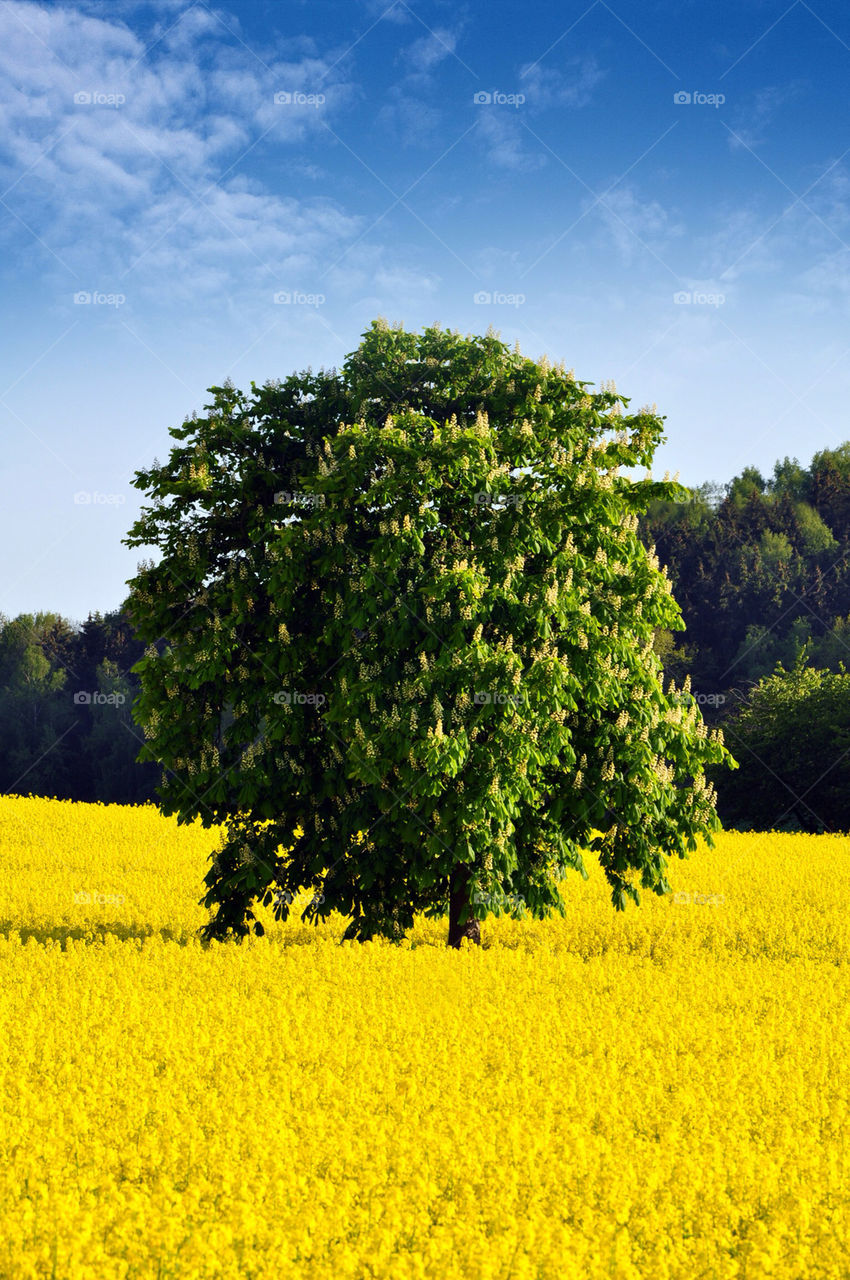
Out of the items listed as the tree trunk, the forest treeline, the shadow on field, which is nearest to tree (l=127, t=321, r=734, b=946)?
the tree trunk

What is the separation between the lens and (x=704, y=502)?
8688cm

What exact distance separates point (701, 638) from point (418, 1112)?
207 feet

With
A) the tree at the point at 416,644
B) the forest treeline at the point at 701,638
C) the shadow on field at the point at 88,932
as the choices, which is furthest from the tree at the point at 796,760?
the shadow on field at the point at 88,932

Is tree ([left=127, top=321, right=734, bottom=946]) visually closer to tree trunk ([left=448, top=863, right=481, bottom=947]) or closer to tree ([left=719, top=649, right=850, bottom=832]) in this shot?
tree trunk ([left=448, top=863, right=481, bottom=947])

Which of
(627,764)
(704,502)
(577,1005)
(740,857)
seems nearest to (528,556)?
(627,764)

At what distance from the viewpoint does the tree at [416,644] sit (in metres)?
13.4

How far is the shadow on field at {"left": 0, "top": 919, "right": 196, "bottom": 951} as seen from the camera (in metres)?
16.0

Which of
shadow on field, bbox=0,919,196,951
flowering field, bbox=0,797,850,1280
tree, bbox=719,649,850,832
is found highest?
tree, bbox=719,649,850,832

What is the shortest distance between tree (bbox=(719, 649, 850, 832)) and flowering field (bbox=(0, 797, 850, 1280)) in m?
26.9

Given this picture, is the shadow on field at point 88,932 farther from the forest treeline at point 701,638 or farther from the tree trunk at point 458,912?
the forest treeline at point 701,638

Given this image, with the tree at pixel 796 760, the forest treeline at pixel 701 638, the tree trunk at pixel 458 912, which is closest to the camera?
the tree trunk at pixel 458 912

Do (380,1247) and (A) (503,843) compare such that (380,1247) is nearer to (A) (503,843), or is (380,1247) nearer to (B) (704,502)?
(A) (503,843)

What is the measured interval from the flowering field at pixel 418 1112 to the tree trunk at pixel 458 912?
1.33 metres

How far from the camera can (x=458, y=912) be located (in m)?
16.0
